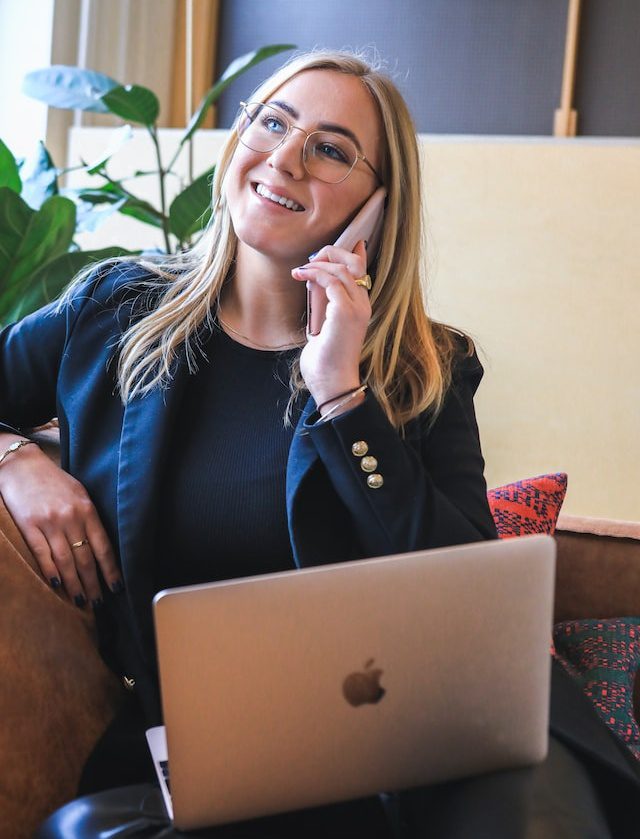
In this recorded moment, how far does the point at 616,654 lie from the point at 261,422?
2.05 feet

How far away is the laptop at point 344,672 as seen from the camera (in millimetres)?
862

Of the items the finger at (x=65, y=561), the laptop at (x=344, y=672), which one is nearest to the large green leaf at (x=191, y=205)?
the finger at (x=65, y=561)

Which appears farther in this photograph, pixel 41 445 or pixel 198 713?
pixel 41 445

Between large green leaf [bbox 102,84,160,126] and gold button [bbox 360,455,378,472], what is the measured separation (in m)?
1.29

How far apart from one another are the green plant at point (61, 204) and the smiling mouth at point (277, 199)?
20.7 inches

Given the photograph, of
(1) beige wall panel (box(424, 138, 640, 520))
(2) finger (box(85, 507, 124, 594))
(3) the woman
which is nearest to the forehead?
(3) the woman

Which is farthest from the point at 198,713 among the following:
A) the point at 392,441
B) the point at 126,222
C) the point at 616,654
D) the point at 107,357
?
the point at 126,222

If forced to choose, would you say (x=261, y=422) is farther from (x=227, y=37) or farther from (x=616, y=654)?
(x=227, y=37)

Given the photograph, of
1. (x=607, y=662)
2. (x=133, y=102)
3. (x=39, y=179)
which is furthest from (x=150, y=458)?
(x=133, y=102)

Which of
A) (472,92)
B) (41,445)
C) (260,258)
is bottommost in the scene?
(41,445)

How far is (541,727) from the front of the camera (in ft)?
3.18

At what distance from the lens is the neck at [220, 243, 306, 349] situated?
4.98ft

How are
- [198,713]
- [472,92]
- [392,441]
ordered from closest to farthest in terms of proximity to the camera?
[198,713]
[392,441]
[472,92]

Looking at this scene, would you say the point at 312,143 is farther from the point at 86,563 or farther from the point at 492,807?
the point at 492,807
